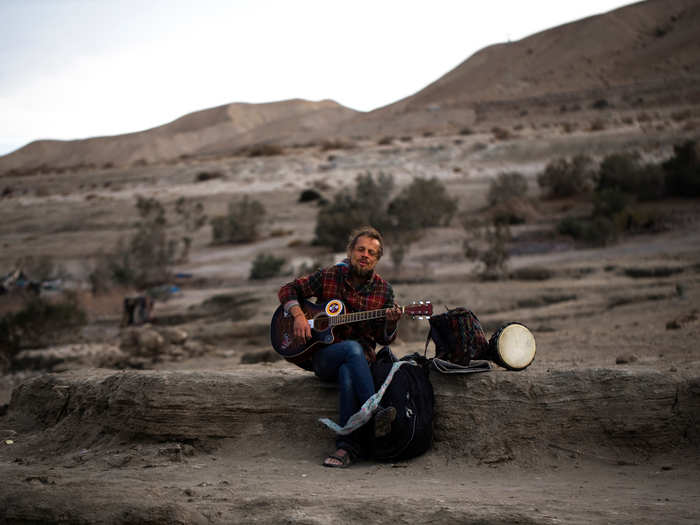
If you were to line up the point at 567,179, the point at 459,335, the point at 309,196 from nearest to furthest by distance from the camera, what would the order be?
1. the point at 459,335
2. the point at 567,179
3. the point at 309,196

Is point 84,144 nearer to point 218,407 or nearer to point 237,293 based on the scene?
point 237,293

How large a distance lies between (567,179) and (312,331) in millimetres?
23587

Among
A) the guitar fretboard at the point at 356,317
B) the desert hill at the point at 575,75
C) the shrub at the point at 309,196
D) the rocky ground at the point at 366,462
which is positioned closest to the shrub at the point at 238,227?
the shrub at the point at 309,196

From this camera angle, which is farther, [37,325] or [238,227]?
[238,227]

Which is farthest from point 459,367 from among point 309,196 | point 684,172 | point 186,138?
point 186,138

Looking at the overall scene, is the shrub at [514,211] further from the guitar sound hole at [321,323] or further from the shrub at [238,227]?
the guitar sound hole at [321,323]

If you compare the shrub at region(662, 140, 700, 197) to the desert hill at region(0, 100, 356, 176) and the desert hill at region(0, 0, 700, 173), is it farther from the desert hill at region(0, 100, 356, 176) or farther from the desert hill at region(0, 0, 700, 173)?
the desert hill at region(0, 100, 356, 176)

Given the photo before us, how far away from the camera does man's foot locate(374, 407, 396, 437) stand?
4.37m

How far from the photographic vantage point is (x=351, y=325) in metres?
4.78

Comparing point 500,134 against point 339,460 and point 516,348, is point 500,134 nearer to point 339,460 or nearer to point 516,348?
point 516,348

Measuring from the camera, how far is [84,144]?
340 feet

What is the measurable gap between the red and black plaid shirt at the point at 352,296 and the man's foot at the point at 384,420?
0.49 m

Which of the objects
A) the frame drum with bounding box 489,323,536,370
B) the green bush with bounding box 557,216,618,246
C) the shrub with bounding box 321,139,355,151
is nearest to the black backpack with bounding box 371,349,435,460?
the frame drum with bounding box 489,323,536,370

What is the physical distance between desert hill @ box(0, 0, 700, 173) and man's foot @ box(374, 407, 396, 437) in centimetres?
4107
